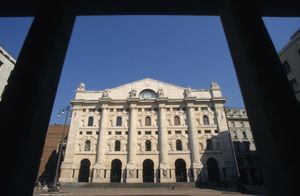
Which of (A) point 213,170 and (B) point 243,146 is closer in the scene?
(A) point 213,170

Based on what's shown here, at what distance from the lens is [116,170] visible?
113 feet

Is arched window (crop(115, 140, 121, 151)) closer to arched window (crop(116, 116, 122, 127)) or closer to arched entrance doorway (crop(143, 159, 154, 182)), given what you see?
arched window (crop(116, 116, 122, 127))

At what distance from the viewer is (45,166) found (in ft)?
130

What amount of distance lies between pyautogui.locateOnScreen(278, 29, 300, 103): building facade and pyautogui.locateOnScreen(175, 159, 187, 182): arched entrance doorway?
2089 centimetres

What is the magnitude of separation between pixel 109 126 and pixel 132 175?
10180mm

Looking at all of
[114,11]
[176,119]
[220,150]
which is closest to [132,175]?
[176,119]

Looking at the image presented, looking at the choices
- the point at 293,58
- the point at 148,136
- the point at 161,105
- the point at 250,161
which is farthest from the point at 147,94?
the point at 293,58

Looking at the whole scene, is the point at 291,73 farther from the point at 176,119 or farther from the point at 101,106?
the point at 101,106

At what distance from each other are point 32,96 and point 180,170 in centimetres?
3527

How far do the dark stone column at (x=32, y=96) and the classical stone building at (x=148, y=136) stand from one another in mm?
32501

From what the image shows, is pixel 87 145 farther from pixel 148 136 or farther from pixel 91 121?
pixel 148 136

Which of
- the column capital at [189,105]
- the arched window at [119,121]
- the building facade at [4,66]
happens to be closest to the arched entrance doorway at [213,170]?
the column capital at [189,105]

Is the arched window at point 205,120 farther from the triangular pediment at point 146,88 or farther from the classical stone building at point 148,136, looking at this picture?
the triangular pediment at point 146,88

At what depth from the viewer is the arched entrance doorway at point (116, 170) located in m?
33.6
